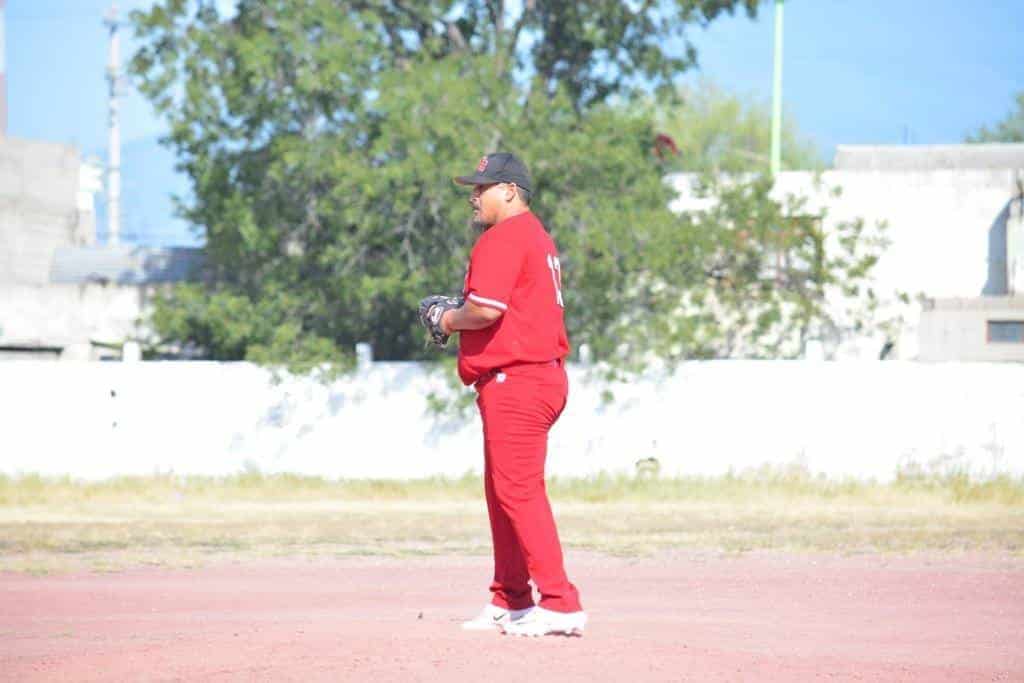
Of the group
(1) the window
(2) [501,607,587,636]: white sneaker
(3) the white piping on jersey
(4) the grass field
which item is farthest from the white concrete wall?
(3) the white piping on jersey

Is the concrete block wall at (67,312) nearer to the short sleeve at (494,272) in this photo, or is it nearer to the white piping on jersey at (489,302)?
the short sleeve at (494,272)

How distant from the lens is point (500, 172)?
7406mm

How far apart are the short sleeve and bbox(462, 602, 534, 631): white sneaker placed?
60.1 inches

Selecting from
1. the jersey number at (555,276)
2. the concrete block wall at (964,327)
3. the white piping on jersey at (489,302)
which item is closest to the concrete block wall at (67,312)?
the concrete block wall at (964,327)

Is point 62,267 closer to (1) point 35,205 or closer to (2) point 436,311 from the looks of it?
(1) point 35,205

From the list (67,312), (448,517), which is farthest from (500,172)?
(67,312)

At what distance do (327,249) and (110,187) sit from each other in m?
34.7

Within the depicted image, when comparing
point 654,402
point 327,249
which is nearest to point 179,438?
point 327,249

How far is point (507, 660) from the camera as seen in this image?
21.8ft

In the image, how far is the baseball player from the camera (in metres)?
7.19

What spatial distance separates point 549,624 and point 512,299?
149 centimetres

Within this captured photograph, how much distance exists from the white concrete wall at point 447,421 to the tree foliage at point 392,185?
719 millimetres

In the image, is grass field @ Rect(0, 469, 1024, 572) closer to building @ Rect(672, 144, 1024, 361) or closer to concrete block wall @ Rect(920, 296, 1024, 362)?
concrete block wall @ Rect(920, 296, 1024, 362)

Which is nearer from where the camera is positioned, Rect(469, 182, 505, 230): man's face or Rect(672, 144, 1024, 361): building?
Rect(469, 182, 505, 230): man's face
